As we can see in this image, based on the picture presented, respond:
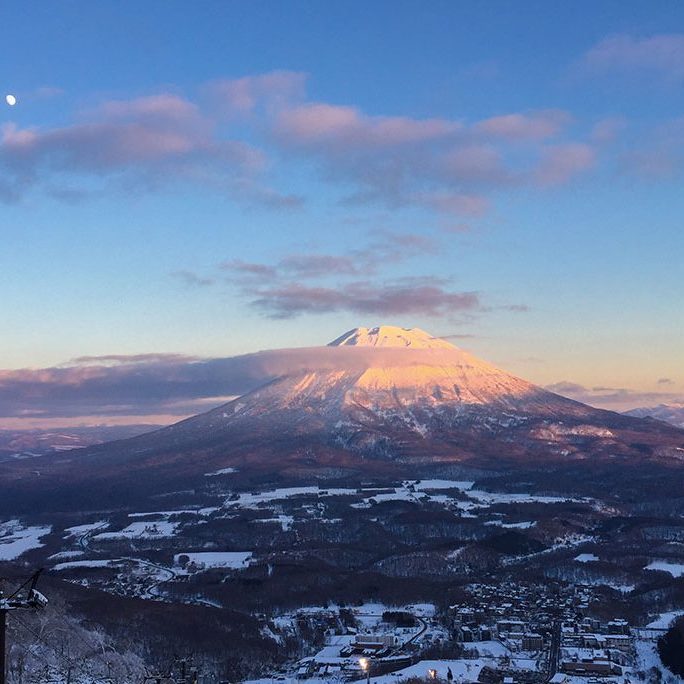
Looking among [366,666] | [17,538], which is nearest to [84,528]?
[17,538]

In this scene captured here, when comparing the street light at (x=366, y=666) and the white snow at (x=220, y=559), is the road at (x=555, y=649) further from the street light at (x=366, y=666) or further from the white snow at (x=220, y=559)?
the white snow at (x=220, y=559)

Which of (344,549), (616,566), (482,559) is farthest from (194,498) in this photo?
(616,566)

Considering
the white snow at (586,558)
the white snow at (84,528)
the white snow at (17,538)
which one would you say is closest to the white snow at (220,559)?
the white snow at (17,538)

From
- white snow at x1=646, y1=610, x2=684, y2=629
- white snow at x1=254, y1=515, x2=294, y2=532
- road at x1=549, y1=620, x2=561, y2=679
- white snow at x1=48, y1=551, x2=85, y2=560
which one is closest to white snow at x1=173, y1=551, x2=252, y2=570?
white snow at x1=48, y1=551, x2=85, y2=560

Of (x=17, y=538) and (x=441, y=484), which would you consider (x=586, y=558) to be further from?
(x=17, y=538)

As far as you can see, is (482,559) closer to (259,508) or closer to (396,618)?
(396,618)

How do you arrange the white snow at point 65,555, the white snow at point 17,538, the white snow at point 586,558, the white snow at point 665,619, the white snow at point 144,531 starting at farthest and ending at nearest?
the white snow at point 144,531 < the white snow at point 17,538 < the white snow at point 65,555 < the white snow at point 586,558 < the white snow at point 665,619

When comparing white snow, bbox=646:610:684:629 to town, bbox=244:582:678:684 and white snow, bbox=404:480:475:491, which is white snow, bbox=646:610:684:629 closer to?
town, bbox=244:582:678:684

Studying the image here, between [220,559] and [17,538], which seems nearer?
[220,559]

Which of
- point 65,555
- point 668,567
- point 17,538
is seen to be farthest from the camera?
point 17,538
